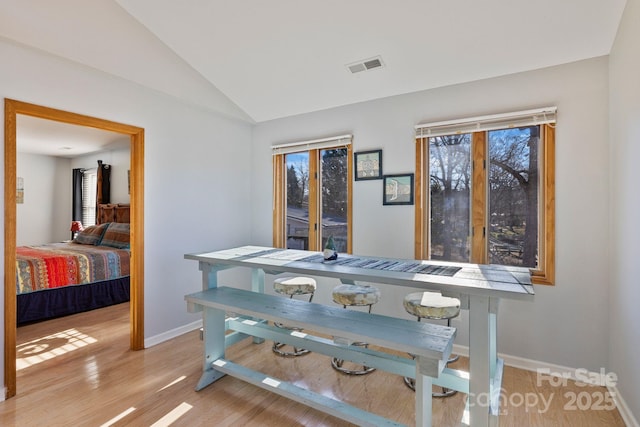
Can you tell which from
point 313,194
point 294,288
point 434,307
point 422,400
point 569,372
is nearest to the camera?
point 422,400

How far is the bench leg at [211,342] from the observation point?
7.74ft

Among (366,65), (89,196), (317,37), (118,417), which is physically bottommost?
(118,417)

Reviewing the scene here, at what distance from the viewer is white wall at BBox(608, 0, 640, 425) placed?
69.0 inches

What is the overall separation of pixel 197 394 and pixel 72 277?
2.79 m

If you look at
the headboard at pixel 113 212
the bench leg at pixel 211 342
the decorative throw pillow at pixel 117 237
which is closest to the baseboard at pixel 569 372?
the bench leg at pixel 211 342

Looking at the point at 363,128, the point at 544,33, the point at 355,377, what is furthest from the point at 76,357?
the point at 544,33

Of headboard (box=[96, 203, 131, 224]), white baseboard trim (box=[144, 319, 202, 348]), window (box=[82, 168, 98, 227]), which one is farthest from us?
window (box=[82, 168, 98, 227])

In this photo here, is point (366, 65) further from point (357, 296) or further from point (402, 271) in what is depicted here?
point (357, 296)

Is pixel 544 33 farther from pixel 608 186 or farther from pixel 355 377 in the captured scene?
pixel 355 377

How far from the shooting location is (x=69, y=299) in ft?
12.7

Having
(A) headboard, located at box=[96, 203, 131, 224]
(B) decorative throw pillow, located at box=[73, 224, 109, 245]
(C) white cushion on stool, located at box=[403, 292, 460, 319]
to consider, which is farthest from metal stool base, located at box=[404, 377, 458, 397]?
(A) headboard, located at box=[96, 203, 131, 224]

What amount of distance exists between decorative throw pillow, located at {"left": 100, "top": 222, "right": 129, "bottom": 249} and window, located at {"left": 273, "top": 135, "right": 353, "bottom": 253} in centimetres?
247

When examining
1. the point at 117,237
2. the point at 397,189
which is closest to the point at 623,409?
the point at 397,189

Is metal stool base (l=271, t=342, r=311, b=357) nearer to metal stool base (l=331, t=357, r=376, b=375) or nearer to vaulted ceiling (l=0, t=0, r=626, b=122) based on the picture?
metal stool base (l=331, t=357, r=376, b=375)
